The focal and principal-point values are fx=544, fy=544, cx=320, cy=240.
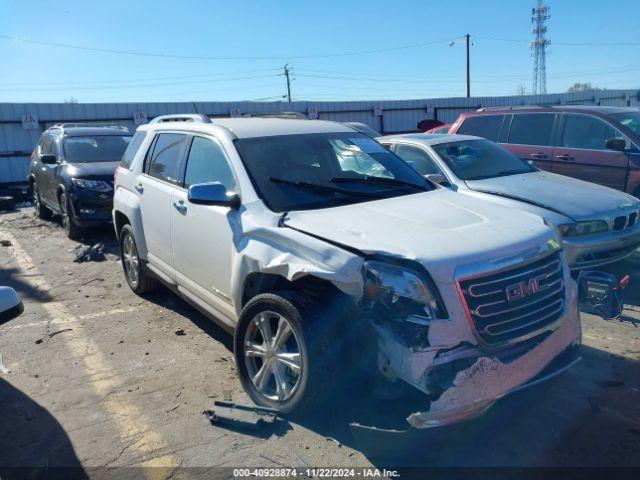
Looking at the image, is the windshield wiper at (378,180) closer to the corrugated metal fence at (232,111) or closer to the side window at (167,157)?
the side window at (167,157)

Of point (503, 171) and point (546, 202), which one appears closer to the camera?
point (546, 202)

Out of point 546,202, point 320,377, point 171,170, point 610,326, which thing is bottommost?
point 610,326

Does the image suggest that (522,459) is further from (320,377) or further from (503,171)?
(503,171)

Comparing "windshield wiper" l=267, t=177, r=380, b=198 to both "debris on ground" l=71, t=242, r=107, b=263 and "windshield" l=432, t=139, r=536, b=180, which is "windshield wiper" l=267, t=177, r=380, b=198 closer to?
"windshield" l=432, t=139, r=536, b=180

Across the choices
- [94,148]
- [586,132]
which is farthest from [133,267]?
[586,132]

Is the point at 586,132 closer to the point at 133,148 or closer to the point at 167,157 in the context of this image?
the point at 167,157

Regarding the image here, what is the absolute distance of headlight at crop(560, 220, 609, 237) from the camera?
5.56m

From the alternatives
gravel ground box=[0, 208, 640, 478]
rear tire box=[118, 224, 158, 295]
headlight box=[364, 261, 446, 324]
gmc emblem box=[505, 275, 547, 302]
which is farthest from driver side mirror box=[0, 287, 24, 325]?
rear tire box=[118, 224, 158, 295]

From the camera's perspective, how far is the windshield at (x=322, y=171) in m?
3.88

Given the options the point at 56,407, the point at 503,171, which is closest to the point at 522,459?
the point at 56,407

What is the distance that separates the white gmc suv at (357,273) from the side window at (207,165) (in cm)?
2

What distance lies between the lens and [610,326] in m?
4.96

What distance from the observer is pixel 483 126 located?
8.92 m

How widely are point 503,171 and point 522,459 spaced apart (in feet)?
15.1
